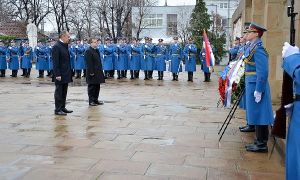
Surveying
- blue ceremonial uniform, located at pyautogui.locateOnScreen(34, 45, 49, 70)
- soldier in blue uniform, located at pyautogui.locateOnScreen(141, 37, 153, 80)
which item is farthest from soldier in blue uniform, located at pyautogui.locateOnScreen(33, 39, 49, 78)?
soldier in blue uniform, located at pyautogui.locateOnScreen(141, 37, 153, 80)

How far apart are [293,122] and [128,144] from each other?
315 cm

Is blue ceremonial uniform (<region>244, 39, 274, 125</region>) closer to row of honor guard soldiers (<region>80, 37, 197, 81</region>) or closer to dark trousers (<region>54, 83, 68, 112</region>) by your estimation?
dark trousers (<region>54, 83, 68, 112</region>)

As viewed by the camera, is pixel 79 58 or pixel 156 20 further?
pixel 156 20

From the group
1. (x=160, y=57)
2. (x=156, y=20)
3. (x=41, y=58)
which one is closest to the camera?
(x=160, y=57)

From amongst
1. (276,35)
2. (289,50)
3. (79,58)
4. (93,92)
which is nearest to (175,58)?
(79,58)

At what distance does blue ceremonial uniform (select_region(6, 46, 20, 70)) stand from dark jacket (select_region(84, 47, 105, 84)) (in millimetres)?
11175

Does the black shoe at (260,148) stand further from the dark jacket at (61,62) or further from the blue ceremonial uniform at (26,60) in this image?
the blue ceremonial uniform at (26,60)

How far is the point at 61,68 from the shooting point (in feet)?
26.8

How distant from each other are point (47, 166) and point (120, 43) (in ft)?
44.6

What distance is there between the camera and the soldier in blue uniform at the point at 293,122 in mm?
3070

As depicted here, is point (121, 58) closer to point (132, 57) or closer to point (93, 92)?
point (132, 57)

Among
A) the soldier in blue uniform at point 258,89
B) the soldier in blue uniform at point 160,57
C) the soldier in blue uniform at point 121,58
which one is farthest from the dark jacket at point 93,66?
the soldier in blue uniform at point 121,58

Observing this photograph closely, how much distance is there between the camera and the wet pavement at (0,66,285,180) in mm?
4535

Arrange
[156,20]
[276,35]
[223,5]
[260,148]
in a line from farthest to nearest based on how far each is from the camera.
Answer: [223,5]
[156,20]
[276,35]
[260,148]
